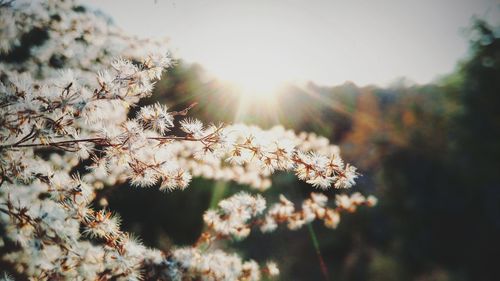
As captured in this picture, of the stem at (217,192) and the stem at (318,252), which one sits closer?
the stem at (318,252)

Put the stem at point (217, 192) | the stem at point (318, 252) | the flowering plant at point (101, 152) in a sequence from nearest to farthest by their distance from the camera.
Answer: the flowering plant at point (101, 152)
the stem at point (318, 252)
the stem at point (217, 192)

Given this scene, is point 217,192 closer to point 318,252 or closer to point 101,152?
point 318,252

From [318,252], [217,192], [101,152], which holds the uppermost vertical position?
[101,152]

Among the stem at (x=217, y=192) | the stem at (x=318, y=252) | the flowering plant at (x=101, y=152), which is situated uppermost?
the flowering plant at (x=101, y=152)

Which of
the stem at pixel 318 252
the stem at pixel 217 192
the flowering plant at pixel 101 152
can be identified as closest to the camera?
the flowering plant at pixel 101 152

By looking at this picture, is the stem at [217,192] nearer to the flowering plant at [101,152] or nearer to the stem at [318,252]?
the stem at [318,252]

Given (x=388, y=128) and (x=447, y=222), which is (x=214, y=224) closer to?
(x=447, y=222)

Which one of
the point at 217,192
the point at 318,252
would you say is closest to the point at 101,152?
the point at 217,192

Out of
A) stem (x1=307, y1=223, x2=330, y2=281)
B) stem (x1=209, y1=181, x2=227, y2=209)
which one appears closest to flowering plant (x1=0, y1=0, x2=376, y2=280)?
stem (x1=209, y1=181, x2=227, y2=209)

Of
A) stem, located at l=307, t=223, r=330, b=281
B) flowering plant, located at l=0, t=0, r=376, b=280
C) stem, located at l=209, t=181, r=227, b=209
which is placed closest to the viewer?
flowering plant, located at l=0, t=0, r=376, b=280

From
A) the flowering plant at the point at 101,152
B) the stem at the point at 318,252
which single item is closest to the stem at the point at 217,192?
the stem at the point at 318,252

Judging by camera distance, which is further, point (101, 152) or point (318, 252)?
point (318, 252)

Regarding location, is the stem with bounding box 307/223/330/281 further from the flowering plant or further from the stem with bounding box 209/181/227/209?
the flowering plant
